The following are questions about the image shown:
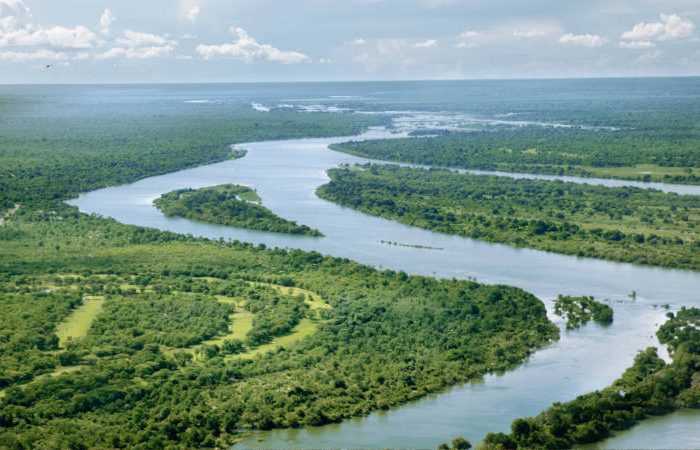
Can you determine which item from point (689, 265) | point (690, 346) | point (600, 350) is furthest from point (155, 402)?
point (689, 265)

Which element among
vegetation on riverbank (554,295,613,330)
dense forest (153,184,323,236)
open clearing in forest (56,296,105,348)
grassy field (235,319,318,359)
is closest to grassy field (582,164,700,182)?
dense forest (153,184,323,236)

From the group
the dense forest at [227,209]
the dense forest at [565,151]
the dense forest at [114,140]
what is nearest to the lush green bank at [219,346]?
the dense forest at [227,209]

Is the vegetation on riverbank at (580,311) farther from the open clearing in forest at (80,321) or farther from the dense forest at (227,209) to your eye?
the open clearing in forest at (80,321)

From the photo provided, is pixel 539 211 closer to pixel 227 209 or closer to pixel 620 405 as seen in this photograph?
pixel 227 209

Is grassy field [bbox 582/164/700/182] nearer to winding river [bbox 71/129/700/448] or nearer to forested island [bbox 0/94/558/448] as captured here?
winding river [bbox 71/129/700/448]

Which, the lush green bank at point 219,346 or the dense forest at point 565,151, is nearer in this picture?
the lush green bank at point 219,346

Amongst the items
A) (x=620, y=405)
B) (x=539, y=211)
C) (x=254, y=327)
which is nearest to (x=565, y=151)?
(x=539, y=211)
